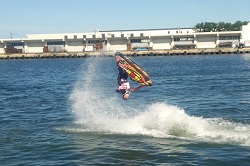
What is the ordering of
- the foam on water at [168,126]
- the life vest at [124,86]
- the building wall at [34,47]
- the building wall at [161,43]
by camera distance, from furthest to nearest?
the building wall at [34,47] < the building wall at [161,43] < the life vest at [124,86] < the foam on water at [168,126]

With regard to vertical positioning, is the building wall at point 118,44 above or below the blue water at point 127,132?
above

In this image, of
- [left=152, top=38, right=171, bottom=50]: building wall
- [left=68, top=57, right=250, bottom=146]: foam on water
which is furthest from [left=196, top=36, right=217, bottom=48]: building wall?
[left=68, top=57, right=250, bottom=146]: foam on water

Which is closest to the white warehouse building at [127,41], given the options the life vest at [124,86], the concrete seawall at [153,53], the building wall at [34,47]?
the building wall at [34,47]

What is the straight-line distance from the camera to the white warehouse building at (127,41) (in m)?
162

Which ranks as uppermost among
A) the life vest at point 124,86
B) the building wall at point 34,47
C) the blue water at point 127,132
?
the building wall at point 34,47

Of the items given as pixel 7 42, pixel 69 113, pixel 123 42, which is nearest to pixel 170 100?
pixel 69 113

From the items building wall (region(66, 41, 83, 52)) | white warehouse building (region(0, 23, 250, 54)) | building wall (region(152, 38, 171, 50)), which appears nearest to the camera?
white warehouse building (region(0, 23, 250, 54))

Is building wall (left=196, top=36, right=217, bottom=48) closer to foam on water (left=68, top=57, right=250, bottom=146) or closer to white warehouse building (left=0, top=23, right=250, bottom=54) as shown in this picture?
white warehouse building (left=0, top=23, right=250, bottom=54)

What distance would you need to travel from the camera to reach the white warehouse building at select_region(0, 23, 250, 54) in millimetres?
162125

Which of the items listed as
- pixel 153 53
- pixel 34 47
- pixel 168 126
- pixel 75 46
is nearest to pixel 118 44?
pixel 153 53

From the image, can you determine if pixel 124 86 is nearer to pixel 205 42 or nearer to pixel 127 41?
pixel 127 41

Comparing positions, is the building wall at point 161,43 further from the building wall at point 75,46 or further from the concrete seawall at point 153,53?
the building wall at point 75,46

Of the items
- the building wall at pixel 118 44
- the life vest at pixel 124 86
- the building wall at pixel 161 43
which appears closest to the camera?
the life vest at pixel 124 86

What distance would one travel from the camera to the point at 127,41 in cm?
16525
